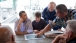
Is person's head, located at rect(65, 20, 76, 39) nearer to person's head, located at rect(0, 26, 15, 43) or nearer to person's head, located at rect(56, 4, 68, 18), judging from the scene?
person's head, located at rect(0, 26, 15, 43)

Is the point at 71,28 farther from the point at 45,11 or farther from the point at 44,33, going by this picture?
the point at 45,11

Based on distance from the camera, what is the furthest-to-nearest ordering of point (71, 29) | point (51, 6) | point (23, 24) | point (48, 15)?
1. point (48, 15)
2. point (51, 6)
3. point (23, 24)
4. point (71, 29)

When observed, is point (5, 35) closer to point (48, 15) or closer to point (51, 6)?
point (51, 6)

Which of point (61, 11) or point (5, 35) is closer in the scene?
point (5, 35)

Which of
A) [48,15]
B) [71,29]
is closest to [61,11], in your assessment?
[71,29]

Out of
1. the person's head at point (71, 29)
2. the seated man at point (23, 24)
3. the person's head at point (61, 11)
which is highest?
the person's head at point (61, 11)

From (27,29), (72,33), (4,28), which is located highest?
(4,28)

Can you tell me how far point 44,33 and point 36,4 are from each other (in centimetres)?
245

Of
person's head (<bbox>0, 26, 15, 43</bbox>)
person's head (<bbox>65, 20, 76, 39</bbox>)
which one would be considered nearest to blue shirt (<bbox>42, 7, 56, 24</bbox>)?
person's head (<bbox>65, 20, 76, 39</bbox>)

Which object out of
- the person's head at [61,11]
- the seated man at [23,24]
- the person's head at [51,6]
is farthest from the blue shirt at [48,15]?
the person's head at [61,11]

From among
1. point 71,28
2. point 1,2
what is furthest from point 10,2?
point 71,28

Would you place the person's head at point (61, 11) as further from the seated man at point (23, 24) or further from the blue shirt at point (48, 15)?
the blue shirt at point (48, 15)

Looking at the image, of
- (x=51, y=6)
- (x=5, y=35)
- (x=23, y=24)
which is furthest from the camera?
(x=51, y=6)

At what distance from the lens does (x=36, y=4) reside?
4711 mm
